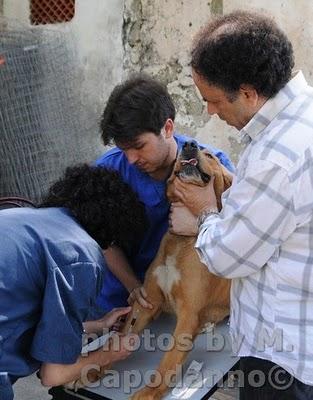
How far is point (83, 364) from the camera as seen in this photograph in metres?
1.69

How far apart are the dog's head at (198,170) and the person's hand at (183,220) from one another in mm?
71

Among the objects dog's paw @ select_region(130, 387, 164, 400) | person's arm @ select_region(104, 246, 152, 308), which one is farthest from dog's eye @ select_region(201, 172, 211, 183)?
dog's paw @ select_region(130, 387, 164, 400)

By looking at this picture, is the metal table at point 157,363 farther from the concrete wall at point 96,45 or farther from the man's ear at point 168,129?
the concrete wall at point 96,45

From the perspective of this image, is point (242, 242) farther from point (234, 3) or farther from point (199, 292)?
point (234, 3)

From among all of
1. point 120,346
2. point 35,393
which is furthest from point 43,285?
point 35,393

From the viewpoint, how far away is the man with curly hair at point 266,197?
1245 millimetres

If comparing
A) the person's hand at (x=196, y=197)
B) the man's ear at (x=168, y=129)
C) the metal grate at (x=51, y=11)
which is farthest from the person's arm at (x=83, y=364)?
the metal grate at (x=51, y=11)

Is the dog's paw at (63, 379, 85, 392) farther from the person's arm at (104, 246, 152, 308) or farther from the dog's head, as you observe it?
the dog's head

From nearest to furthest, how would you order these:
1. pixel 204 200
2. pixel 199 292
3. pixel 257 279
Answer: pixel 257 279 → pixel 204 200 → pixel 199 292

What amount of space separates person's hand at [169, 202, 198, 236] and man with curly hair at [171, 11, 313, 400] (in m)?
0.38

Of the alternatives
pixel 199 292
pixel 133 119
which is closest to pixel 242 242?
pixel 199 292

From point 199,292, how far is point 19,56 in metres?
2.34

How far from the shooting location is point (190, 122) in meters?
3.96

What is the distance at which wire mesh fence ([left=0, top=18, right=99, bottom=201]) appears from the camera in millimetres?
3570
